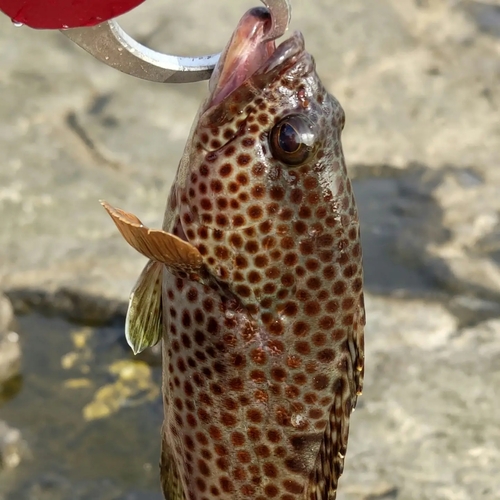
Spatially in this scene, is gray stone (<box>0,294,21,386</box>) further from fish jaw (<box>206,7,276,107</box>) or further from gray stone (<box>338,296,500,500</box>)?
fish jaw (<box>206,7,276,107</box>)

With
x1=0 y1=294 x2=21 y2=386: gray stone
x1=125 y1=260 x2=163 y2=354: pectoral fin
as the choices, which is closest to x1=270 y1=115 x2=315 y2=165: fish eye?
x1=125 y1=260 x2=163 y2=354: pectoral fin

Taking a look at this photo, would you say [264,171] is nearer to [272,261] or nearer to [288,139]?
[288,139]

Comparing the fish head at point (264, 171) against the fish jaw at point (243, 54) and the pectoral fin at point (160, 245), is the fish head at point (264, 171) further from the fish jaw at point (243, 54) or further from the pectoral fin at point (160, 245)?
the pectoral fin at point (160, 245)

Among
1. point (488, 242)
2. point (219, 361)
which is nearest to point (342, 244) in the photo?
point (219, 361)

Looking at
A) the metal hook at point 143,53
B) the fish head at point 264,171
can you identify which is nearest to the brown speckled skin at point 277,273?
the fish head at point 264,171

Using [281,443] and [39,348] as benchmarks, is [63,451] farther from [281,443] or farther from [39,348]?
[281,443]

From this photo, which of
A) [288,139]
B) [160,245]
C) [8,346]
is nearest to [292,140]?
[288,139]
